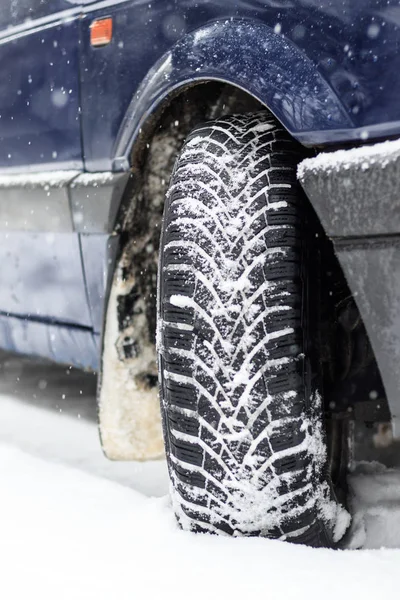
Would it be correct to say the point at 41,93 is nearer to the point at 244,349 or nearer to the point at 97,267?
the point at 97,267

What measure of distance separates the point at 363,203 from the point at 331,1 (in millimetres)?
353

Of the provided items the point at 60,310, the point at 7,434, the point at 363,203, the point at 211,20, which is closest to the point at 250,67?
the point at 211,20

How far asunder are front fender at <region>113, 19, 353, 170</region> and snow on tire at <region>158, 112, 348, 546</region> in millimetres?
133

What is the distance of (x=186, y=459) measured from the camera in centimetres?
150

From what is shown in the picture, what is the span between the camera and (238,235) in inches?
56.6

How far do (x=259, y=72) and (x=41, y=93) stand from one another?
36.7 inches

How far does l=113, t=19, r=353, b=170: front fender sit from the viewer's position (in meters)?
1.32

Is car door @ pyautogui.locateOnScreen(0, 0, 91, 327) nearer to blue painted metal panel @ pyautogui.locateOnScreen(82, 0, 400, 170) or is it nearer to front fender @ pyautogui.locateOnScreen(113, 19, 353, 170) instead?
blue painted metal panel @ pyautogui.locateOnScreen(82, 0, 400, 170)

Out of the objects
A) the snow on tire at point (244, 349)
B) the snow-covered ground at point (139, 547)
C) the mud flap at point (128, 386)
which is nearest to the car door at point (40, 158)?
the mud flap at point (128, 386)

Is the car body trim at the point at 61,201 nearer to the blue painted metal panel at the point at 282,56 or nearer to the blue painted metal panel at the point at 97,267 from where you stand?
the blue painted metal panel at the point at 97,267

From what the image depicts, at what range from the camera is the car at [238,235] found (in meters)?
1.28

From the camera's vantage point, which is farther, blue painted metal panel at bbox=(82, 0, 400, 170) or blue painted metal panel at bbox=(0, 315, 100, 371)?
blue painted metal panel at bbox=(0, 315, 100, 371)

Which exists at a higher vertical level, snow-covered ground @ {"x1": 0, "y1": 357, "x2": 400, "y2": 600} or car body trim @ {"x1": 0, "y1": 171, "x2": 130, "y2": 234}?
car body trim @ {"x1": 0, "y1": 171, "x2": 130, "y2": 234}

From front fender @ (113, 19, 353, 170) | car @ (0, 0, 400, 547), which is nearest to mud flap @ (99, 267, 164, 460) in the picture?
car @ (0, 0, 400, 547)
